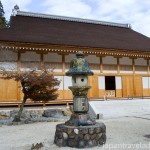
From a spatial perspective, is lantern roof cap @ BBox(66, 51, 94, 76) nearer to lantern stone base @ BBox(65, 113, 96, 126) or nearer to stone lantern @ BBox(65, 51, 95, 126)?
stone lantern @ BBox(65, 51, 95, 126)

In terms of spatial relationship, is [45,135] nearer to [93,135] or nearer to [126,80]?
[93,135]

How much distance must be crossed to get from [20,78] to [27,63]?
12.9 ft

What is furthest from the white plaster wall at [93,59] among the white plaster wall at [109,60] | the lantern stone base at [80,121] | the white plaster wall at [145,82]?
the lantern stone base at [80,121]

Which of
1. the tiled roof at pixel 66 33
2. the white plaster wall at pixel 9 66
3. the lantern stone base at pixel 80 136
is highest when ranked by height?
the tiled roof at pixel 66 33

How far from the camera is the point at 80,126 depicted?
723 cm

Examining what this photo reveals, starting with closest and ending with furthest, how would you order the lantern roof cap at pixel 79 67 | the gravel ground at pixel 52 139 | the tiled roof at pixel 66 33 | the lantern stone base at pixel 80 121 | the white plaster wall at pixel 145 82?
1. the gravel ground at pixel 52 139
2. the lantern stone base at pixel 80 121
3. the lantern roof cap at pixel 79 67
4. the tiled roof at pixel 66 33
5. the white plaster wall at pixel 145 82

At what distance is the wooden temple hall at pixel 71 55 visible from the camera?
14906mm

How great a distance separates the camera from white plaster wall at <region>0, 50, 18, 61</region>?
1500 centimetres

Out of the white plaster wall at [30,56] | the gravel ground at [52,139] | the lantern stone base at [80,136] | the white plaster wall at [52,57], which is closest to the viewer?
the gravel ground at [52,139]

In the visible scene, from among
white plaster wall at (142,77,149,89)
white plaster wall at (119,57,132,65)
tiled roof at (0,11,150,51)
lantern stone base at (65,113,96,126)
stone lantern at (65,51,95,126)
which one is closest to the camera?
lantern stone base at (65,113,96,126)

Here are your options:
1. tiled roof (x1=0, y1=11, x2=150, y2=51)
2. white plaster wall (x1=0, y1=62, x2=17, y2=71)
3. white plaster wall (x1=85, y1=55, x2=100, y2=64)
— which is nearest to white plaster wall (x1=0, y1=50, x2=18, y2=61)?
white plaster wall (x1=0, y1=62, x2=17, y2=71)

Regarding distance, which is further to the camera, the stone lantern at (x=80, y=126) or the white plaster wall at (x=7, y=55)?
the white plaster wall at (x=7, y=55)

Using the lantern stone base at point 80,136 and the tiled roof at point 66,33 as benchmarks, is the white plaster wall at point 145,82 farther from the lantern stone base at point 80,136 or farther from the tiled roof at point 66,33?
the lantern stone base at point 80,136

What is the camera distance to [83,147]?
6.88m
